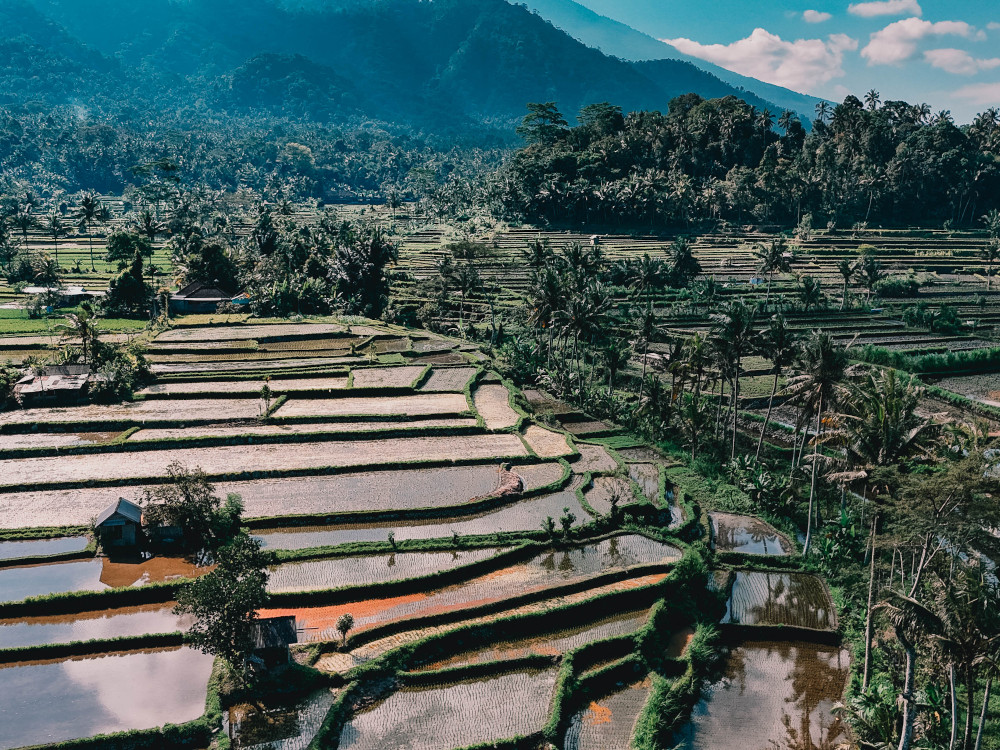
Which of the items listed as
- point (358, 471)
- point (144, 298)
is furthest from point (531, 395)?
point (144, 298)

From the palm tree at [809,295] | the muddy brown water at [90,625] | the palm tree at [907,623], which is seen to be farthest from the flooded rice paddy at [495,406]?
the palm tree at [809,295]

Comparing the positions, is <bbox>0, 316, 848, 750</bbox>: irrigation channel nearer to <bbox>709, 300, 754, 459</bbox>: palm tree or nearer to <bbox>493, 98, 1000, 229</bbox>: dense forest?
<bbox>709, 300, 754, 459</bbox>: palm tree

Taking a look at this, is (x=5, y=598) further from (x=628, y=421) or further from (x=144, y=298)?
(x=144, y=298)

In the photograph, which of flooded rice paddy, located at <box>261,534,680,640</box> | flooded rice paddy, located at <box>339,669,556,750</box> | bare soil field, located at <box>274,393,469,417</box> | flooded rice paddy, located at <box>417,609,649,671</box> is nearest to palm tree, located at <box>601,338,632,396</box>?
bare soil field, located at <box>274,393,469,417</box>

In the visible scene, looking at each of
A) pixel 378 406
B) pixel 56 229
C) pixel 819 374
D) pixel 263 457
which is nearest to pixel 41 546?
pixel 263 457

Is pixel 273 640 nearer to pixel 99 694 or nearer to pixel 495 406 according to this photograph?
pixel 99 694

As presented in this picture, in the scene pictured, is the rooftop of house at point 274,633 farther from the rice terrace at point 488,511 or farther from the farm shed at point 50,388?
the farm shed at point 50,388
